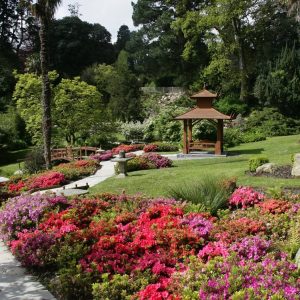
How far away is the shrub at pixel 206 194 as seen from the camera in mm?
9016

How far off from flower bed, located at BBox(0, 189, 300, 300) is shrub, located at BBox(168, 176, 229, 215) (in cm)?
33

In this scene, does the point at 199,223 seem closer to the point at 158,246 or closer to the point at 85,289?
the point at 158,246

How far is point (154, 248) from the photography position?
22.2ft

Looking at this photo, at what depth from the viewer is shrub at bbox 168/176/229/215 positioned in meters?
9.02

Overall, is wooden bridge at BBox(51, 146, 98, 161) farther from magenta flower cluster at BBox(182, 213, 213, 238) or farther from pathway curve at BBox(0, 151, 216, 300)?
magenta flower cluster at BBox(182, 213, 213, 238)

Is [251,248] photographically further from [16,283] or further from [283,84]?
[283,84]

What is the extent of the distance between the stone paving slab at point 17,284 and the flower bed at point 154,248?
0.56 ft

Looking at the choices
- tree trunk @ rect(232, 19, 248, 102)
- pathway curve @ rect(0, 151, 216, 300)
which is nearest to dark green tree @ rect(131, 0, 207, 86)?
tree trunk @ rect(232, 19, 248, 102)

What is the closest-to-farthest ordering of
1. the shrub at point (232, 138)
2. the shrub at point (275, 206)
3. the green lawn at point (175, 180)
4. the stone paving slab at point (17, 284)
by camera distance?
the stone paving slab at point (17, 284) → the shrub at point (275, 206) → the green lawn at point (175, 180) → the shrub at point (232, 138)

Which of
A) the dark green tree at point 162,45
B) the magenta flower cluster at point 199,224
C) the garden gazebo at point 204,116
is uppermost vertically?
the dark green tree at point 162,45

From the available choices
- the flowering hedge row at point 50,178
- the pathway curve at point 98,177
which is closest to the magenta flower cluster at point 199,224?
the pathway curve at point 98,177

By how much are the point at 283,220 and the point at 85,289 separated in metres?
4.17

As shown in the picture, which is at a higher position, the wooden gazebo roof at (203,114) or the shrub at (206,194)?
the wooden gazebo roof at (203,114)

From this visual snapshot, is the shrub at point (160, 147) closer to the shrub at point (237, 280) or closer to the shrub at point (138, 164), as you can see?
the shrub at point (138, 164)
